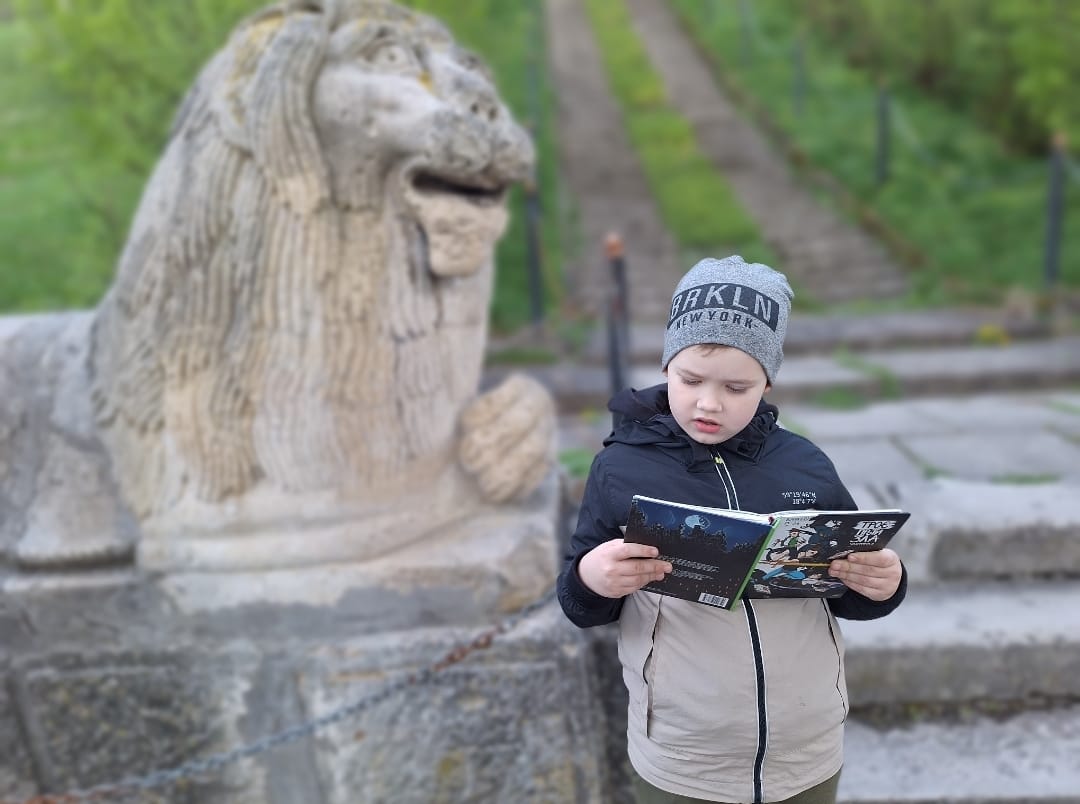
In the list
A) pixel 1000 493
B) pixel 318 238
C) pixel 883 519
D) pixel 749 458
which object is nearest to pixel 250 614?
pixel 318 238

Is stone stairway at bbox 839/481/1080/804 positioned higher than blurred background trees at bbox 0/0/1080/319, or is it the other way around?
blurred background trees at bbox 0/0/1080/319

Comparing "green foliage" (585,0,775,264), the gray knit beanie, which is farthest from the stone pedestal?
"green foliage" (585,0,775,264)

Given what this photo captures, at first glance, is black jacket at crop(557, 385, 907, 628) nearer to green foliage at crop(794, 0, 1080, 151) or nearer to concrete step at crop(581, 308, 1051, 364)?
concrete step at crop(581, 308, 1051, 364)

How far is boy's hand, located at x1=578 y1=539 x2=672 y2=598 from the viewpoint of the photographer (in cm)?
120

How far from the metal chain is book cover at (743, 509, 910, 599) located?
0.87 metres

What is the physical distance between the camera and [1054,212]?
587cm

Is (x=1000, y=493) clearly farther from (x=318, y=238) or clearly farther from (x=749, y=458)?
(x=318, y=238)

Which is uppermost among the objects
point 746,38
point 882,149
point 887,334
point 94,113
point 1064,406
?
point 746,38

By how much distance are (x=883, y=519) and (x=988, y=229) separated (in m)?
6.99

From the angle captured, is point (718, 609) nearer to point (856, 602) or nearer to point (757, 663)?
point (757, 663)

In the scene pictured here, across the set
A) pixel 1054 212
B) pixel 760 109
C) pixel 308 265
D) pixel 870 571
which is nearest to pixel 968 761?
pixel 870 571

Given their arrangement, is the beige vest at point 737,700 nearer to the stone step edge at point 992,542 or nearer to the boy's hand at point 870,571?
the boy's hand at point 870,571

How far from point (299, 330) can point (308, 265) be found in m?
0.14

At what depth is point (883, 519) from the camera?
3.81ft
